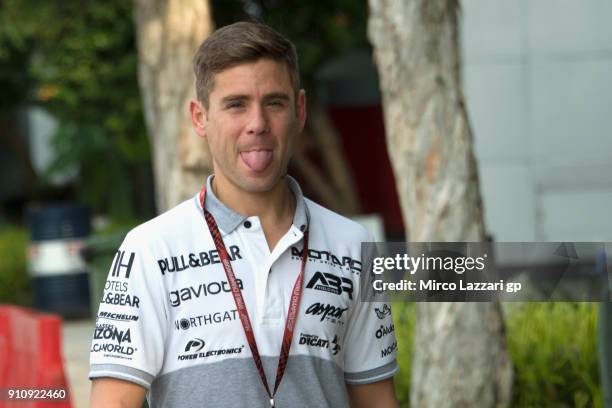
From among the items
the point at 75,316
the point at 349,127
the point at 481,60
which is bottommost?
the point at 75,316

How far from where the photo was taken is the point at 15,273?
1739cm

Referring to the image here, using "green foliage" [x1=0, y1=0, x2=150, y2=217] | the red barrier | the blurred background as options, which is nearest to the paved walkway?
the blurred background

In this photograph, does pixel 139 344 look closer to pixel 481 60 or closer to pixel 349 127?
pixel 481 60

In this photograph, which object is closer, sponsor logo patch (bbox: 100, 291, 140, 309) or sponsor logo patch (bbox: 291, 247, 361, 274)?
sponsor logo patch (bbox: 100, 291, 140, 309)

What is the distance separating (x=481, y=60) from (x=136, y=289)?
1119 cm

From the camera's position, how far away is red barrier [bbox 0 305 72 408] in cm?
580

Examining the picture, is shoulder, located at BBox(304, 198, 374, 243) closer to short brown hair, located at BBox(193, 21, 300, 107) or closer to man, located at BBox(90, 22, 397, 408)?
man, located at BBox(90, 22, 397, 408)

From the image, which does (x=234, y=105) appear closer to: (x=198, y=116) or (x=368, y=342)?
(x=198, y=116)

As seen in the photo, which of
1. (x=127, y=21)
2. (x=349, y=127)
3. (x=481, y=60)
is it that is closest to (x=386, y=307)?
(x=481, y=60)

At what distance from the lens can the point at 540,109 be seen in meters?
13.4

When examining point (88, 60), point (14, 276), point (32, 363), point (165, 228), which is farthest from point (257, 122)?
point (14, 276)

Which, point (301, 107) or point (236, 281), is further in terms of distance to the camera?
point (301, 107)

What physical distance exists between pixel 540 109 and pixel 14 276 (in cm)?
787

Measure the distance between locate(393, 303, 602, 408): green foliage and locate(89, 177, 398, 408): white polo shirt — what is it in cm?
412
